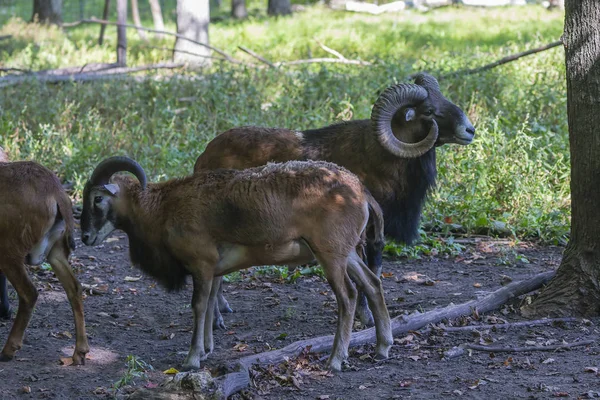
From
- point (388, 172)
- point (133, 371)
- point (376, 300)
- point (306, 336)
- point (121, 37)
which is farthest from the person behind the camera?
point (121, 37)

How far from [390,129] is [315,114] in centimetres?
520

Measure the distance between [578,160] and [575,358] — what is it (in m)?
1.88

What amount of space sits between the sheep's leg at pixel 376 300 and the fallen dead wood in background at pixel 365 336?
0.26 m

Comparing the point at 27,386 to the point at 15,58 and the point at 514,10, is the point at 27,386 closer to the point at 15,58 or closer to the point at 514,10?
the point at 15,58

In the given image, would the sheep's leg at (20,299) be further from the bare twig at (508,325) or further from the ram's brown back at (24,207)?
the bare twig at (508,325)

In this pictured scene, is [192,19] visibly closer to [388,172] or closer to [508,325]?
[388,172]

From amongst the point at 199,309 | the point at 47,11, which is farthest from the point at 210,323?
the point at 47,11

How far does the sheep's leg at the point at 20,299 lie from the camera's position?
259 inches

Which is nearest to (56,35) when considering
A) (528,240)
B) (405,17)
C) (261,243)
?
(405,17)

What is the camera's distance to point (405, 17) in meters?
31.0

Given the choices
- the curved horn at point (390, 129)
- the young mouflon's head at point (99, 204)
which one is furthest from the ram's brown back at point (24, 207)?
the curved horn at point (390, 129)

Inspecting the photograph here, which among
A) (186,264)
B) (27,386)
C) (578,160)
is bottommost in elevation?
(27,386)

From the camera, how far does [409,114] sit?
8.60 m

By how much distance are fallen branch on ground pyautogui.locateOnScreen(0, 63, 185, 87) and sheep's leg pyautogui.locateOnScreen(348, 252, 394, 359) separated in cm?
1015
